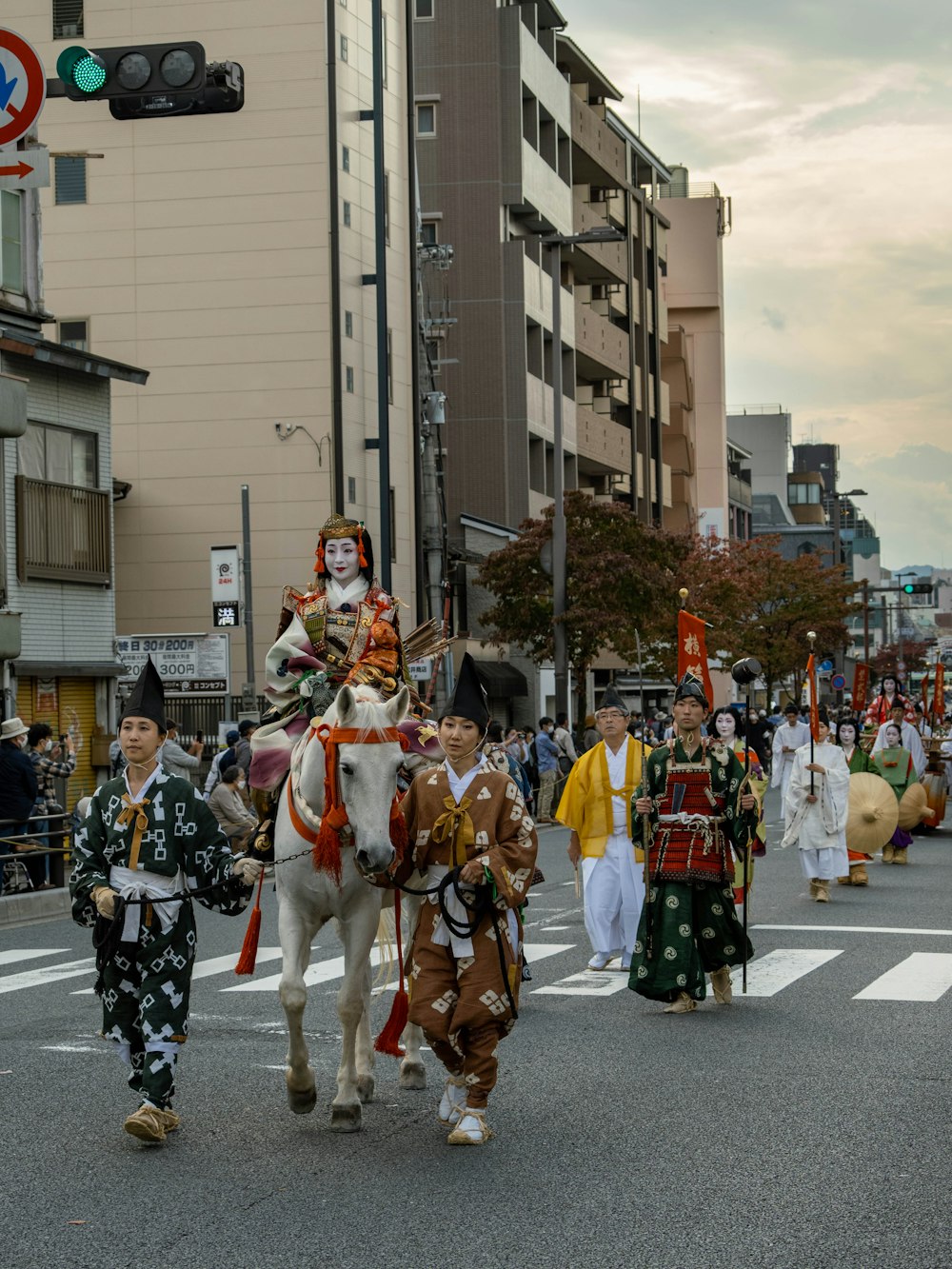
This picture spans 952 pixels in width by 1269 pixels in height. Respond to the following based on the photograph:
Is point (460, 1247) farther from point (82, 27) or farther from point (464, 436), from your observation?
point (464, 436)

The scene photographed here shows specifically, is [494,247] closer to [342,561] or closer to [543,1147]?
[342,561]

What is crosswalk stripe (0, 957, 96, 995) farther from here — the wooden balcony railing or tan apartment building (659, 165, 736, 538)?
tan apartment building (659, 165, 736, 538)

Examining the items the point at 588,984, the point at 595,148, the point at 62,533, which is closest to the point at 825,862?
the point at 588,984

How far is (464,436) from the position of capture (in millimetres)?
51625

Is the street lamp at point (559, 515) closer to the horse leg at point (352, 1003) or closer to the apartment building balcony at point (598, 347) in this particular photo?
the apartment building balcony at point (598, 347)

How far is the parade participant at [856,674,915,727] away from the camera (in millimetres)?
24875

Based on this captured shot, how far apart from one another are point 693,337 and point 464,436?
39.8 metres

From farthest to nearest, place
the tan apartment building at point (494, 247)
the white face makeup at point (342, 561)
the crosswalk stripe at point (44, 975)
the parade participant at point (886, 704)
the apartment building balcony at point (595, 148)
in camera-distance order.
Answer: the apartment building balcony at point (595, 148) → the tan apartment building at point (494, 247) → the parade participant at point (886, 704) → the crosswalk stripe at point (44, 975) → the white face makeup at point (342, 561)

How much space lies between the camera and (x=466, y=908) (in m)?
7.79

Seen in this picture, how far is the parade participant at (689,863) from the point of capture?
1108 centimetres

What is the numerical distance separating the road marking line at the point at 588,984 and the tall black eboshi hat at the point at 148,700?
485 centimetres

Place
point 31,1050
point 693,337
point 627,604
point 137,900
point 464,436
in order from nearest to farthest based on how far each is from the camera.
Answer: point 137,900 < point 31,1050 < point 627,604 < point 464,436 < point 693,337

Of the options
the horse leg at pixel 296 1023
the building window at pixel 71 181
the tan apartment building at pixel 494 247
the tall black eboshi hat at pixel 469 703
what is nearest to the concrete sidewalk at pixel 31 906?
the horse leg at pixel 296 1023

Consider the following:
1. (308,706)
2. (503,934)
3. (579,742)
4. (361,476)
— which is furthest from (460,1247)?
(361,476)
